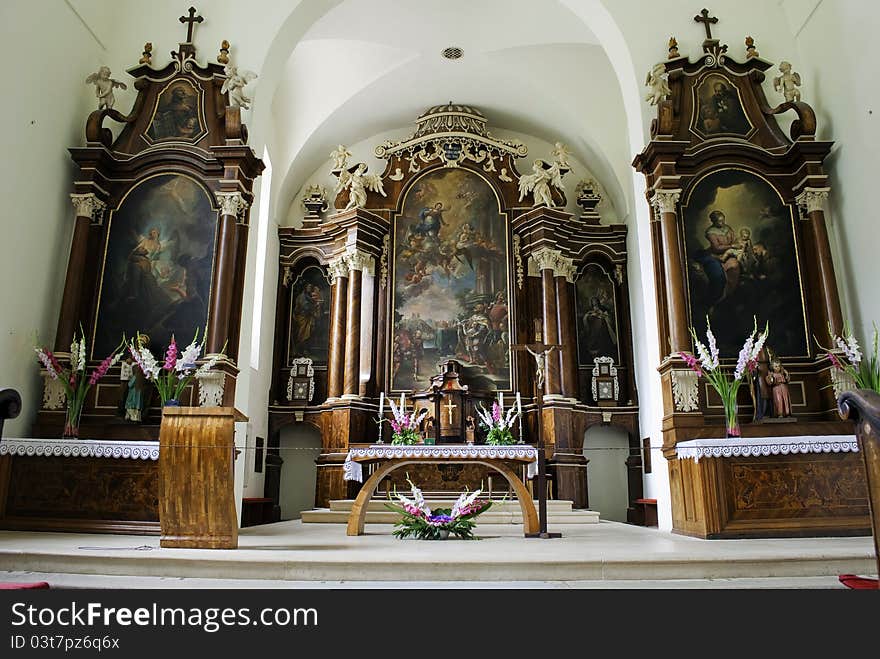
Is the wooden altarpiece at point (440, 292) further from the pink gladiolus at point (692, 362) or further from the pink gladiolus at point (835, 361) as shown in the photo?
the pink gladiolus at point (835, 361)

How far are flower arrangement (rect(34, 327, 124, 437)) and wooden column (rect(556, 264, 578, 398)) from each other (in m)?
7.58

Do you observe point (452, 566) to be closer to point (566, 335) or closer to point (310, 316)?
point (566, 335)

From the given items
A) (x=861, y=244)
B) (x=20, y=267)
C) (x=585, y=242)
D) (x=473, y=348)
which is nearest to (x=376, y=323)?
(x=473, y=348)

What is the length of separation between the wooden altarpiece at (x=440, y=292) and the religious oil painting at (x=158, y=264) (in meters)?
4.51

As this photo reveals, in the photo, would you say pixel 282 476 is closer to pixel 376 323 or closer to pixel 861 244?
pixel 376 323

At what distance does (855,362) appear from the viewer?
278 inches

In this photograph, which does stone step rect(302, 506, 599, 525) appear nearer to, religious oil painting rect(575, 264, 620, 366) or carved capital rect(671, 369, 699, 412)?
carved capital rect(671, 369, 699, 412)

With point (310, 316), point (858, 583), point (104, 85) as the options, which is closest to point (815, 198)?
point (858, 583)

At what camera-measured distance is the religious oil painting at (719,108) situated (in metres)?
8.69

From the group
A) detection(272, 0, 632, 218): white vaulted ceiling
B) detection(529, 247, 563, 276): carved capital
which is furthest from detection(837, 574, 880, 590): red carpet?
detection(272, 0, 632, 218): white vaulted ceiling

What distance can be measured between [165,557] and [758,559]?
3.89 metres

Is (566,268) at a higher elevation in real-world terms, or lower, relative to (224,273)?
higher

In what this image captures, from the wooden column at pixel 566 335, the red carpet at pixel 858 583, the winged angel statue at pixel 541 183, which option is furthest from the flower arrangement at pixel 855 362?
the winged angel statue at pixel 541 183

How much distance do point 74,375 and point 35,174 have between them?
2.36 m
